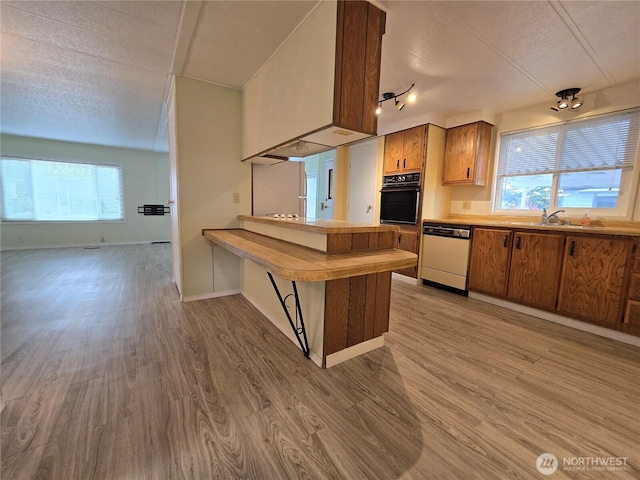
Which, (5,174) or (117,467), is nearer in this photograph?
(117,467)

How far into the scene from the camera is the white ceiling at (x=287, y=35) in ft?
5.87

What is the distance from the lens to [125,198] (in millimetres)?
6789

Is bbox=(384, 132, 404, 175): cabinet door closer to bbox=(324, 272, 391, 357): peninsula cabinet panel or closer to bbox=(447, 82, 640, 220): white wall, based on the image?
bbox=(447, 82, 640, 220): white wall

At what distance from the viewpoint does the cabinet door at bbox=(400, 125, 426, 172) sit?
3.72 metres

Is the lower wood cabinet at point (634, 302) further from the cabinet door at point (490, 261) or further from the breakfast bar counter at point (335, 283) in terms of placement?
the breakfast bar counter at point (335, 283)

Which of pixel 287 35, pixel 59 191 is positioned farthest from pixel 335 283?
pixel 59 191

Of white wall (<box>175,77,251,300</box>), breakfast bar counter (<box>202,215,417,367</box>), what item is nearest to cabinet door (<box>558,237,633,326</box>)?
breakfast bar counter (<box>202,215,417,367</box>)

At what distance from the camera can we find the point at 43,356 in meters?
1.89

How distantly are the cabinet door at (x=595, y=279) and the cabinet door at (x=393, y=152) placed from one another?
2.28 meters

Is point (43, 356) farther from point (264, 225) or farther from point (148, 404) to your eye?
point (264, 225)

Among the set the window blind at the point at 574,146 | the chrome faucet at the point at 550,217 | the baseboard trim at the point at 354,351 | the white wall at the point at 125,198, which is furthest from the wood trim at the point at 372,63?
the white wall at the point at 125,198

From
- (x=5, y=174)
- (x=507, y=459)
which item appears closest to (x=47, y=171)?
(x=5, y=174)

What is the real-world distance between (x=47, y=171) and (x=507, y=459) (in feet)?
29.1

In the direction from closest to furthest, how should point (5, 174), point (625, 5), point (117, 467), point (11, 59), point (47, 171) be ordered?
A: point (117, 467) < point (625, 5) < point (11, 59) < point (5, 174) < point (47, 171)
